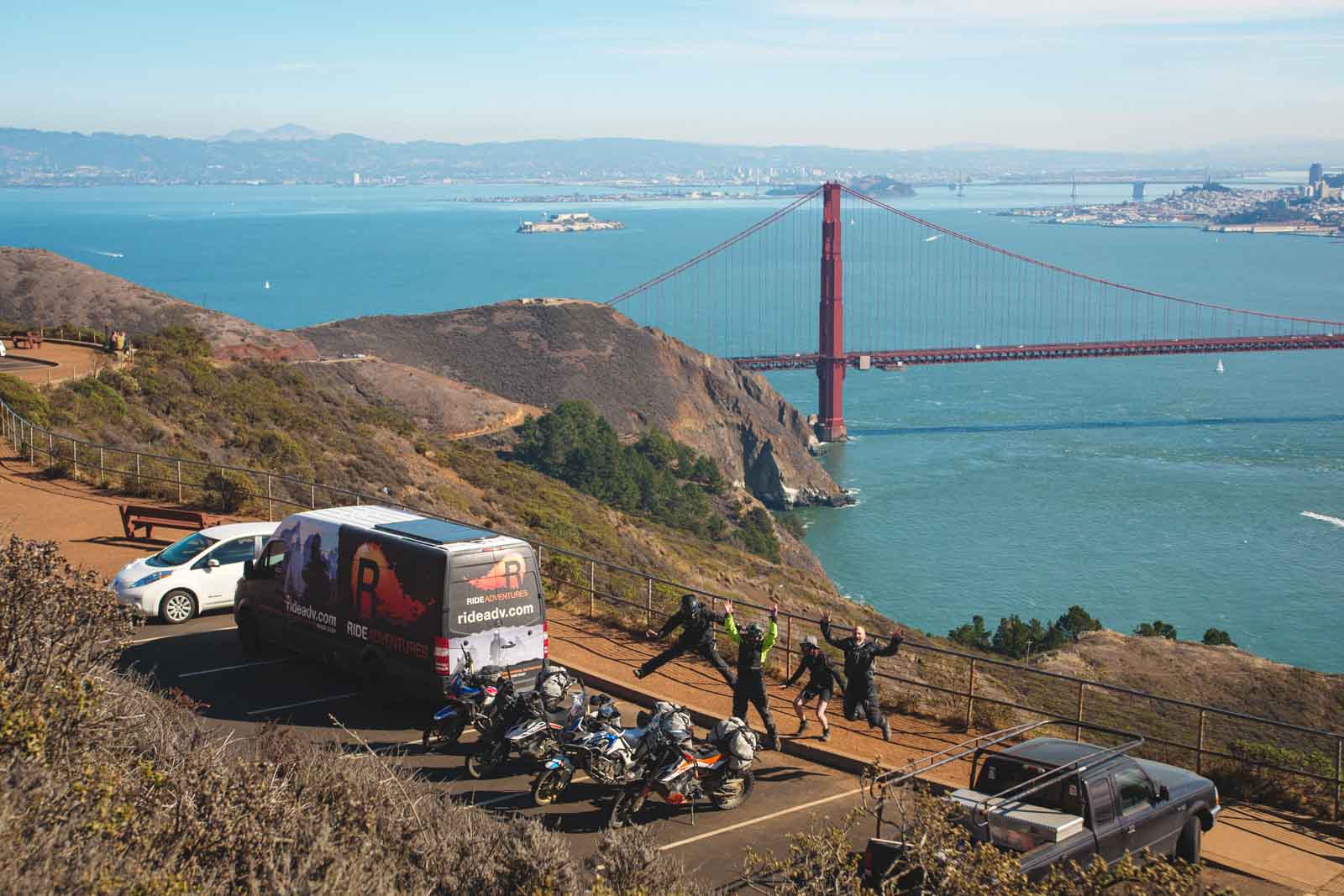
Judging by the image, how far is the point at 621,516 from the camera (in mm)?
38938

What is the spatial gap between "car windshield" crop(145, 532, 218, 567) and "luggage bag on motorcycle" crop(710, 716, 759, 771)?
736 cm

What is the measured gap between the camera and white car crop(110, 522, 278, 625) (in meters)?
13.2

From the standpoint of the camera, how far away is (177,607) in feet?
43.9

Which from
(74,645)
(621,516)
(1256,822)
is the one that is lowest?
(621,516)

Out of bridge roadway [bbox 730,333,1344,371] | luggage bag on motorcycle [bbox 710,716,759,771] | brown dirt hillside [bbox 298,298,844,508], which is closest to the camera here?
luggage bag on motorcycle [bbox 710,716,759,771]

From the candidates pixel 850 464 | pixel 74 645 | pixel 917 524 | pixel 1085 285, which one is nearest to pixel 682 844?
pixel 74 645

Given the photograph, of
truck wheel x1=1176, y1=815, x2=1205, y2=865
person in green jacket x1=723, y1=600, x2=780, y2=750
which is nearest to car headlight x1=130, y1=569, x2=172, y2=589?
person in green jacket x1=723, y1=600, x2=780, y2=750

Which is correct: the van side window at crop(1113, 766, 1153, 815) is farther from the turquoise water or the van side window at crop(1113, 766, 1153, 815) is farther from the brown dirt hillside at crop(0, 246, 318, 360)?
the brown dirt hillside at crop(0, 246, 318, 360)

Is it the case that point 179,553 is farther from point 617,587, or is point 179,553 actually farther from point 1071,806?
point 1071,806

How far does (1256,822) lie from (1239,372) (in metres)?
105

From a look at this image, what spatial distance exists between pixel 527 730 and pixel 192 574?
239 inches

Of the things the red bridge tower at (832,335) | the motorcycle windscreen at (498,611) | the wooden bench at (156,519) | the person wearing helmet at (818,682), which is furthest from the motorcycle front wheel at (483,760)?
the red bridge tower at (832,335)

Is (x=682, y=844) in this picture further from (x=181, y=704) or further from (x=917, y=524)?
(x=917, y=524)

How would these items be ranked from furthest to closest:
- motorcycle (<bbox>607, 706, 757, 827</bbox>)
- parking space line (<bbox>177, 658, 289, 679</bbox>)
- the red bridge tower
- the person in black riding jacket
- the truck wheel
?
1. the red bridge tower
2. parking space line (<bbox>177, 658, 289, 679</bbox>)
3. the person in black riding jacket
4. motorcycle (<bbox>607, 706, 757, 827</bbox>)
5. the truck wheel
